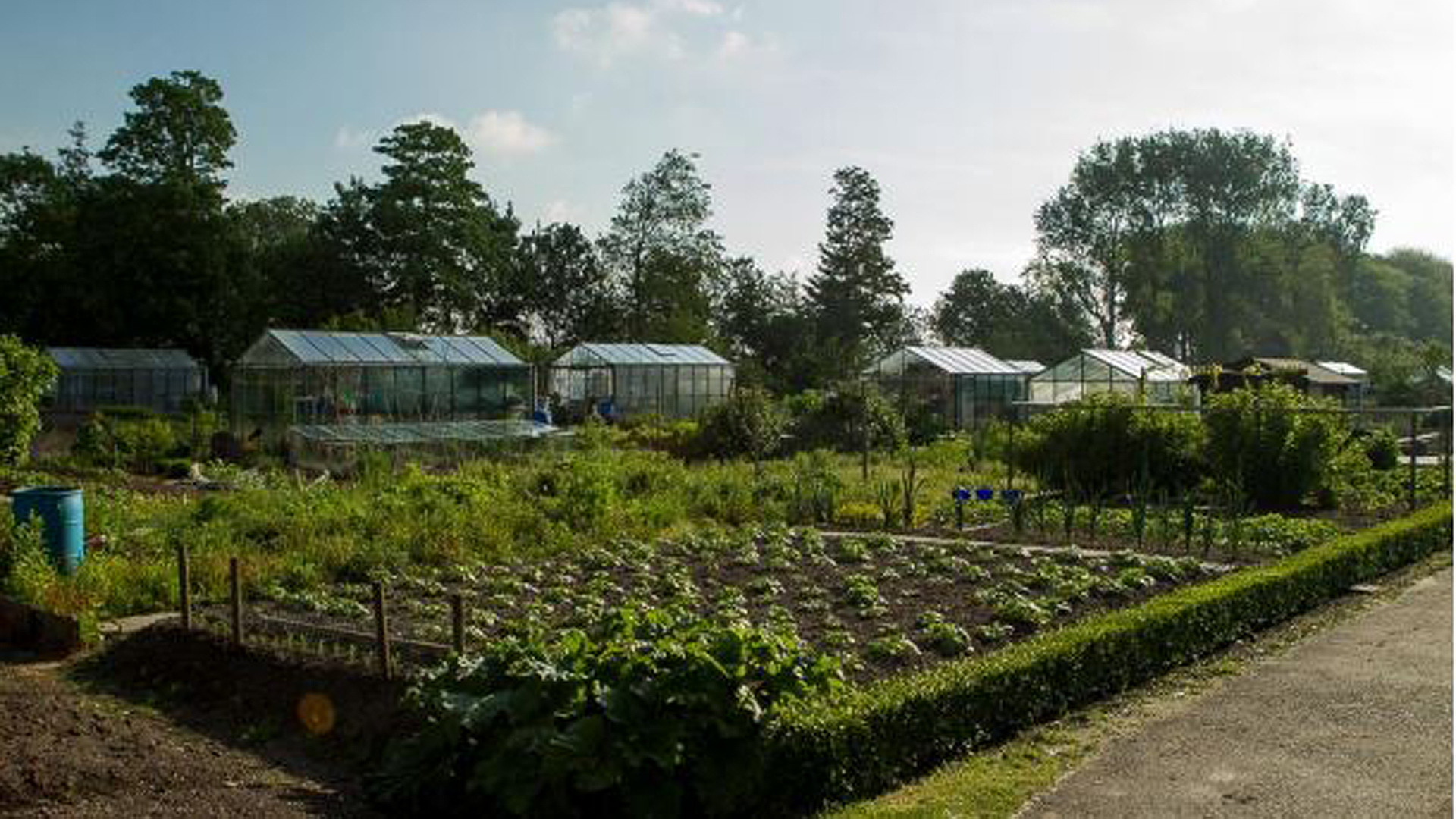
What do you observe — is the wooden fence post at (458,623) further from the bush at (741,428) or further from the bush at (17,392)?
the bush at (741,428)

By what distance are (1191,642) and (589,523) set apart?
251 inches

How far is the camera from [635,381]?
124 feet

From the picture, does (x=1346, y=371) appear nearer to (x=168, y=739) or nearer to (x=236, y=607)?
(x=236, y=607)

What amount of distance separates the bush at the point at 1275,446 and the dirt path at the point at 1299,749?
749 centimetres

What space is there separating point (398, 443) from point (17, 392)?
6205 millimetres

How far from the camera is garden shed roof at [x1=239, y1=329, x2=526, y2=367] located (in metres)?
26.6

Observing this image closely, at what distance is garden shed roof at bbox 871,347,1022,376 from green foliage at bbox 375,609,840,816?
31.8 meters

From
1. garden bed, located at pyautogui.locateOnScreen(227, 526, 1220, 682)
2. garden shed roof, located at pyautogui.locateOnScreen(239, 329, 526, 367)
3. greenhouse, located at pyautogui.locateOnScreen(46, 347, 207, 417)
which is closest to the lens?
garden bed, located at pyautogui.locateOnScreen(227, 526, 1220, 682)

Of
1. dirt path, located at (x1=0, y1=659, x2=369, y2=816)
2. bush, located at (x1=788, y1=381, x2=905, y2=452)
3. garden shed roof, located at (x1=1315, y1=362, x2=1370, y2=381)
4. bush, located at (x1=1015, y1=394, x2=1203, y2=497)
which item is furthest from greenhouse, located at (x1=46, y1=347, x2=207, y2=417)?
garden shed roof, located at (x1=1315, y1=362, x2=1370, y2=381)

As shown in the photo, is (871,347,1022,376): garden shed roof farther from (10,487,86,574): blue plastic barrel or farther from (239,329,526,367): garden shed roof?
(10,487,86,574): blue plastic barrel

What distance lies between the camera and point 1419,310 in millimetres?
83500

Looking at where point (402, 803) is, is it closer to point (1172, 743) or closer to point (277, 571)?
point (1172, 743)

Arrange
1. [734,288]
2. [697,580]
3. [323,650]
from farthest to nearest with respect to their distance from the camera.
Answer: [734,288] → [697,580] → [323,650]

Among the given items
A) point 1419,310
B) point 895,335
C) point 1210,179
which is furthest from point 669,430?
point 1419,310
